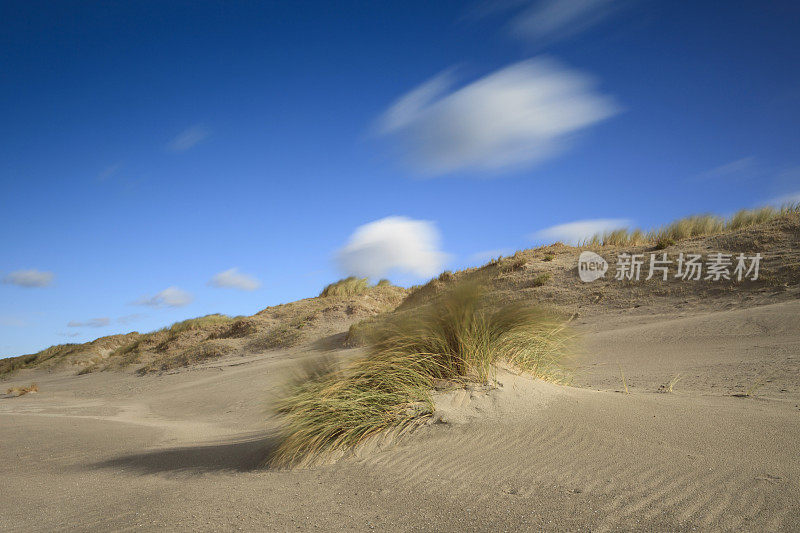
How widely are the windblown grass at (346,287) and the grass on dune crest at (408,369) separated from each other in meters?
23.3

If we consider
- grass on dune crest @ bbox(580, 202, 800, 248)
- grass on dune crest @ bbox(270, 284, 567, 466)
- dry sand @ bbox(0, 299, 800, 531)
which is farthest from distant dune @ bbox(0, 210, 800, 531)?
grass on dune crest @ bbox(580, 202, 800, 248)

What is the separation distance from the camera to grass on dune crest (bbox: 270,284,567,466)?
479 cm

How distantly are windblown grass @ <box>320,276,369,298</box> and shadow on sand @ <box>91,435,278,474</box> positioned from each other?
22.1m

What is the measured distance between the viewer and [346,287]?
1172 inches

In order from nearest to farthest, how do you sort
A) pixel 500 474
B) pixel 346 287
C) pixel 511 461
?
pixel 500 474, pixel 511 461, pixel 346 287

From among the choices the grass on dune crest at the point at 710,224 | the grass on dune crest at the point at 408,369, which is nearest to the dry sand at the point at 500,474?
the grass on dune crest at the point at 408,369

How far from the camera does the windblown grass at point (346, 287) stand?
2940 centimetres

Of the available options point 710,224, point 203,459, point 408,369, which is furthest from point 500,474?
point 710,224

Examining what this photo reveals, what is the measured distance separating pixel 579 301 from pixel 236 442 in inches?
516

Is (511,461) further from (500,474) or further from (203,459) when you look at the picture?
(203,459)

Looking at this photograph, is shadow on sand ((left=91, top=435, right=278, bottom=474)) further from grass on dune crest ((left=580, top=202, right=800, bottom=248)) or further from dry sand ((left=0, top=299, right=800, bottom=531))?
grass on dune crest ((left=580, top=202, right=800, bottom=248))

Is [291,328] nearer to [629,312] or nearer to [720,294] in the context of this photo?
[629,312]

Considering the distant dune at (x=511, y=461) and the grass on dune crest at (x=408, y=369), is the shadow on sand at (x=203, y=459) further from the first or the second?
the grass on dune crest at (x=408, y=369)

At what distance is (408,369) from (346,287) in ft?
82.0
